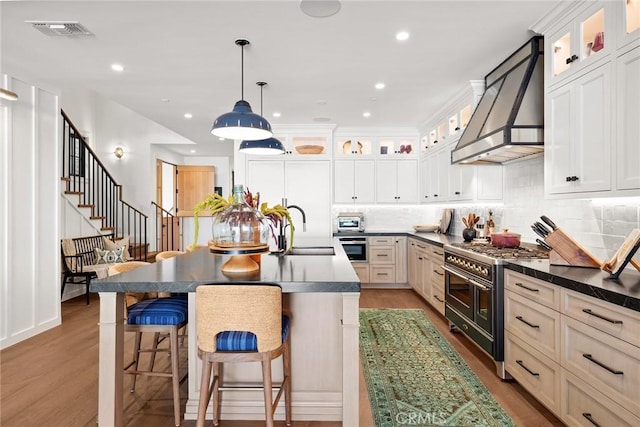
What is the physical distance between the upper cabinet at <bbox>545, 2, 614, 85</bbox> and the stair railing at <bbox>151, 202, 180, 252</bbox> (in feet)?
26.4

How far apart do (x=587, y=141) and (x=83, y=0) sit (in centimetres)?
357

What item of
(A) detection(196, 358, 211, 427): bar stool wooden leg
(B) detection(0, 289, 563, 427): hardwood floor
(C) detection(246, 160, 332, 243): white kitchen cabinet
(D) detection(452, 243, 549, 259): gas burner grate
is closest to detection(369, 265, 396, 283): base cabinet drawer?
(C) detection(246, 160, 332, 243): white kitchen cabinet

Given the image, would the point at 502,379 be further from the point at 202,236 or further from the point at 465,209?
the point at 202,236

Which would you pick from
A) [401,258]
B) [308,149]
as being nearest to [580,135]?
[401,258]

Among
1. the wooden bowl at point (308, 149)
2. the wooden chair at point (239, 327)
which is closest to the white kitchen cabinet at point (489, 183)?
the wooden bowl at point (308, 149)

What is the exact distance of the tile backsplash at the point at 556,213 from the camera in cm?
245

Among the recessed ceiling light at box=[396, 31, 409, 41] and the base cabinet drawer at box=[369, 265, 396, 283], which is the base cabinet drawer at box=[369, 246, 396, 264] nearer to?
the base cabinet drawer at box=[369, 265, 396, 283]

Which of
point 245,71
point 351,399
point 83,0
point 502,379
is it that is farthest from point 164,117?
point 502,379

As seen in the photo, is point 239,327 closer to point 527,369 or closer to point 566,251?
point 527,369

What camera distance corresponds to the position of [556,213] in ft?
10.4

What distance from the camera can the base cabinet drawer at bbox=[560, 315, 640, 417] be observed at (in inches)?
62.6

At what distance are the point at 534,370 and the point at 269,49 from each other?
3.27 metres

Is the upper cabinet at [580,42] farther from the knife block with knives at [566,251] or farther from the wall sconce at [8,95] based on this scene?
the wall sconce at [8,95]

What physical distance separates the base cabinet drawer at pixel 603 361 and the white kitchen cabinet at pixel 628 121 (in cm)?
86
